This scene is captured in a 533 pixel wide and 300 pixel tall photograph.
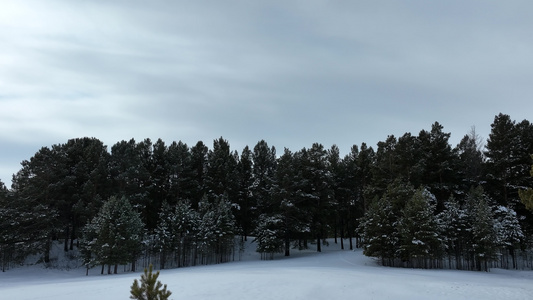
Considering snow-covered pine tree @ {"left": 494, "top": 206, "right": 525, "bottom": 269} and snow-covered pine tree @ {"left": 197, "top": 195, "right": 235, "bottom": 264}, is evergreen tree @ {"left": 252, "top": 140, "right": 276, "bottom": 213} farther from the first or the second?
snow-covered pine tree @ {"left": 494, "top": 206, "right": 525, "bottom": 269}

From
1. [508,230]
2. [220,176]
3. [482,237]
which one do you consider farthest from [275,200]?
[508,230]

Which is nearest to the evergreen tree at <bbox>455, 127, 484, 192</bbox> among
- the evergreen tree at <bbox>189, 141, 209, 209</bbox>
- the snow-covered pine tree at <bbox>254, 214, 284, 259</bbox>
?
the snow-covered pine tree at <bbox>254, 214, 284, 259</bbox>

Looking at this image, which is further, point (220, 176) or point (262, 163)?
point (262, 163)

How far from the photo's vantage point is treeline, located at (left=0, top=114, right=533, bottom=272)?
37.7m

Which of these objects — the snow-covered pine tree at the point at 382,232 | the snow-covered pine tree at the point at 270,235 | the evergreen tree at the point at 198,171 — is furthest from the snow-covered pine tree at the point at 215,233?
the snow-covered pine tree at the point at 382,232

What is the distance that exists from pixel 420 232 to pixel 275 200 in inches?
863

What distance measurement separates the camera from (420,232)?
34.7 meters

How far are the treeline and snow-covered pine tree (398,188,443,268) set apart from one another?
132 mm

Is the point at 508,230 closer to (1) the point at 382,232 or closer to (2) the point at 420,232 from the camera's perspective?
(2) the point at 420,232

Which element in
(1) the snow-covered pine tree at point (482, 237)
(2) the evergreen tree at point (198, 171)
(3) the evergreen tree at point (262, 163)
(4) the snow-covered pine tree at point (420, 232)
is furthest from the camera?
(3) the evergreen tree at point (262, 163)

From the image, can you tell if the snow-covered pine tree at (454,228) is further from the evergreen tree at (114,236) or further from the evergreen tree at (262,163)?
the evergreen tree at (114,236)

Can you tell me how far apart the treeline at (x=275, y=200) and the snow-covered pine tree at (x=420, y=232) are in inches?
5.2

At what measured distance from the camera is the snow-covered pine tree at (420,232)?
34.4 m

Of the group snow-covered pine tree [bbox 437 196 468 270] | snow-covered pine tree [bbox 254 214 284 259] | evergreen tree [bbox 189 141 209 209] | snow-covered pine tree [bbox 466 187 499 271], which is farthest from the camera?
evergreen tree [bbox 189 141 209 209]
